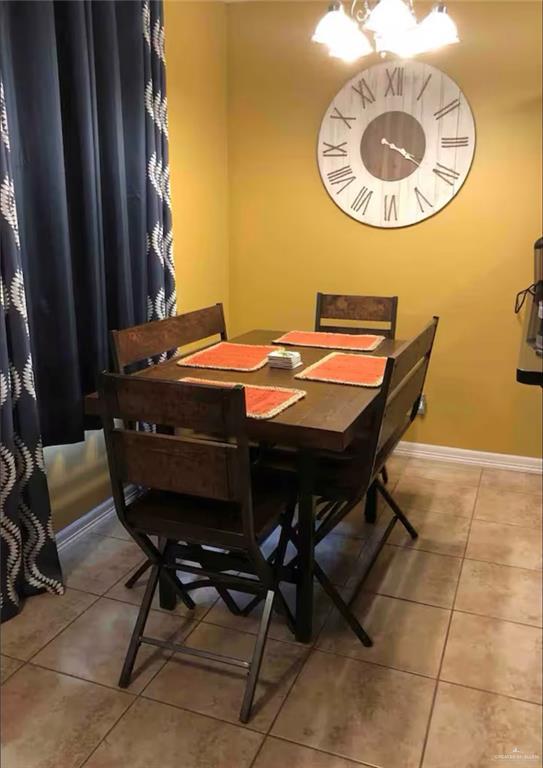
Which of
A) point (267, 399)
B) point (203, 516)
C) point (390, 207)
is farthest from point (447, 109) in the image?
point (203, 516)

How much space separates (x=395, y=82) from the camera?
10.6 feet

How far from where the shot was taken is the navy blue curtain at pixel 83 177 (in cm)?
206

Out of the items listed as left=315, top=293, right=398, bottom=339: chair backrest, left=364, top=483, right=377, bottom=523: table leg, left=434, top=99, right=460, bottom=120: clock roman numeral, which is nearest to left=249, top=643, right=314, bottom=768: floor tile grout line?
left=364, top=483, right=377, bottom=523: table leg

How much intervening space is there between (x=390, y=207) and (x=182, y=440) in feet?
7.46

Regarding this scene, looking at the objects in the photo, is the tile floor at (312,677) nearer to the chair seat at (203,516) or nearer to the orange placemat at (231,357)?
the chair seat at (203,516)

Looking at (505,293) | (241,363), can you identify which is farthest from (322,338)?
(505,293)

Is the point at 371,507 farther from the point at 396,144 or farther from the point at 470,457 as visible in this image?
the point at 396,144

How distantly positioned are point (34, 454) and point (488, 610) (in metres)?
1.67

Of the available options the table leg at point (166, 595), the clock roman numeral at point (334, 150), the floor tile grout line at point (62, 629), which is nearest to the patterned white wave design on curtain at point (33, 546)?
the floor tile grout line at point (62, 629)

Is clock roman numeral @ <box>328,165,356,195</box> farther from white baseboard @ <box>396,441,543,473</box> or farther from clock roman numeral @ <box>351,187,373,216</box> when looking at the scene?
white baseboard @ <box>396,441,543,473</box>

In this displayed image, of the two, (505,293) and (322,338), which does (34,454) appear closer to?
(322,338)

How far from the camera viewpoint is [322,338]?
9.16ft

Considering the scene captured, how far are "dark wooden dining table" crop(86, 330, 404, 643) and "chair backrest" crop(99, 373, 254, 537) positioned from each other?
0.17 m

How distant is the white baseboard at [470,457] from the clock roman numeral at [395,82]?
1.89m
